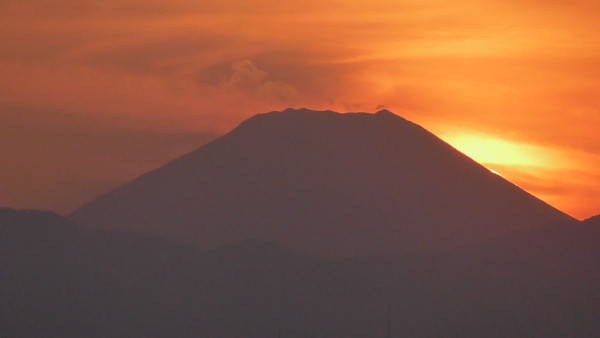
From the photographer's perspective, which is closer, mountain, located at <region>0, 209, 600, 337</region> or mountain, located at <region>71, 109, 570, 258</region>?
mountain, located at <region>0, 209, 600, 337</region>

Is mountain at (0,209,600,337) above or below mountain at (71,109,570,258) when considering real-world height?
below

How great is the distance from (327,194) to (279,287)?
551 inches

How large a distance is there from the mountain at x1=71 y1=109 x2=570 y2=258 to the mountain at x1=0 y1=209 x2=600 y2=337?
298 cm

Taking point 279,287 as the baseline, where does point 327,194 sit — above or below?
above

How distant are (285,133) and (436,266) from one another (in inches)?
805

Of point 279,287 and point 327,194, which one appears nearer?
point 279,287

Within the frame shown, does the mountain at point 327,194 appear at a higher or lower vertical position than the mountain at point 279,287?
higher

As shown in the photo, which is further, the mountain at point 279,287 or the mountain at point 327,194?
the mountain at point 327,194

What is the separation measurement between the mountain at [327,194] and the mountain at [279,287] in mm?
2977

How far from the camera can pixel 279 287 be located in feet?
253

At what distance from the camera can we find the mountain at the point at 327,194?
8531 cm

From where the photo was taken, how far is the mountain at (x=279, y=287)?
67625 millimetres

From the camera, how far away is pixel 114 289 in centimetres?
7538

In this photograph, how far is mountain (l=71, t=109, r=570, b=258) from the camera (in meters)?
85.3
